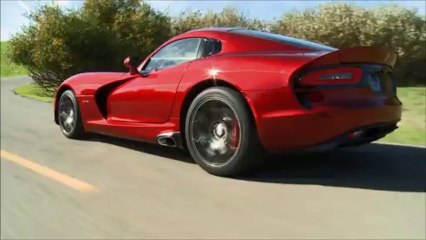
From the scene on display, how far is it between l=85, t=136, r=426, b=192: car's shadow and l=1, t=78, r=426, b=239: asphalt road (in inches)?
0.5

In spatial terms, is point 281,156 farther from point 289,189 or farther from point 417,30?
point 417,30

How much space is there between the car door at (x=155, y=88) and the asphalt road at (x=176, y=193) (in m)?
0.36

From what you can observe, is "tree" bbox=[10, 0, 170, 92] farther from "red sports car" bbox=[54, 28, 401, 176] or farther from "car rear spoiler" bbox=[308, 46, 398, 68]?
"car rear spoiler" bbox=[308, 46, 398, 68]

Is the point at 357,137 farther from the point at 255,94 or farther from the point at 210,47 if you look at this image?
the point at 210,47

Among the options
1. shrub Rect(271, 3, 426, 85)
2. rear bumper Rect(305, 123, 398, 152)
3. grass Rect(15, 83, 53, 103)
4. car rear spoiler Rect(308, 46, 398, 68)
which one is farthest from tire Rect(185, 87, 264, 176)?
grass Rect(15, 83, 53, 103)

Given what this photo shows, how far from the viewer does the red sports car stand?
3.54 metres

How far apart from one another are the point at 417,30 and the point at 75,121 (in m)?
3.92

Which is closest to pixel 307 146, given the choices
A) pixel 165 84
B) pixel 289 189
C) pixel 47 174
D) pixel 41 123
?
pixel 289 189

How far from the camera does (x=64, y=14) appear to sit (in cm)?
271

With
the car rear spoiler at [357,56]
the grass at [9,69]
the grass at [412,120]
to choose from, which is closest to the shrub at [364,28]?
the grass at [412,120]

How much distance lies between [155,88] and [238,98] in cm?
70

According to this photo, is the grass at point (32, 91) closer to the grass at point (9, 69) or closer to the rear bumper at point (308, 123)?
the grass at point (9, 69)

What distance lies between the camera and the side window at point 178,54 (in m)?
3.95

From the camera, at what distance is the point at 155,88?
161 inches
